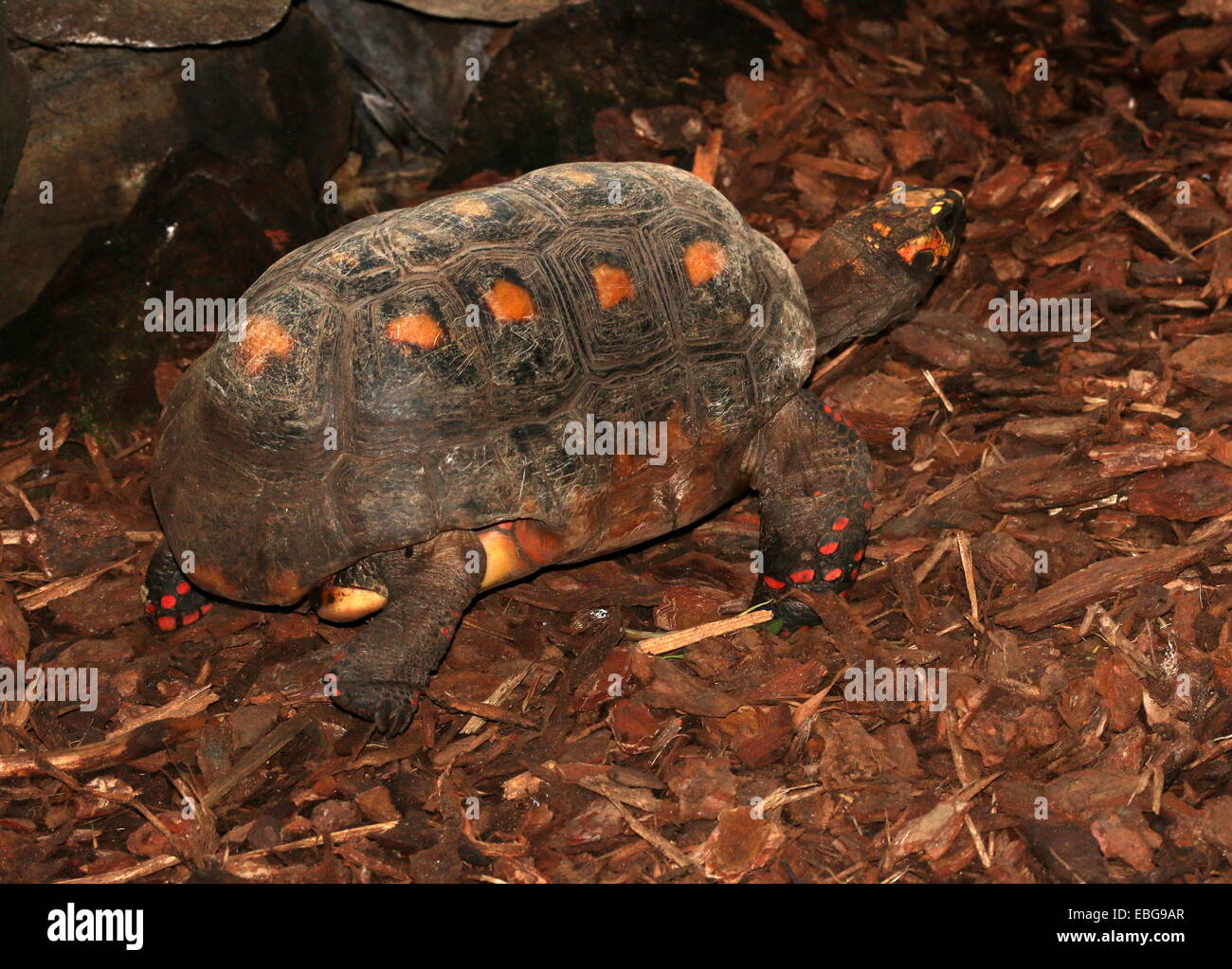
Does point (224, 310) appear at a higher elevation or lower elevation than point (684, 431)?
higher

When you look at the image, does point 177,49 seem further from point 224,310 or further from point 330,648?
point 330,648

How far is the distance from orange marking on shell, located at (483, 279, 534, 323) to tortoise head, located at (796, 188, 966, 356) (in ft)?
6.63

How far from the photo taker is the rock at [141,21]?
659 cm

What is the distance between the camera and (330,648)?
222 inches

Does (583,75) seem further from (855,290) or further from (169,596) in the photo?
(169,596)

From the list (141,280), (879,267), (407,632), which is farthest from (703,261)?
(141,280)

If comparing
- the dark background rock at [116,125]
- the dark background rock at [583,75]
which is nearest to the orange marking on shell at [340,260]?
the dark background rock at [116,125]

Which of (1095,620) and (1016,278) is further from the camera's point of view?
(1016,278)

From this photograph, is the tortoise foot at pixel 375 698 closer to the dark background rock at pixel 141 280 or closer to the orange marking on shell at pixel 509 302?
the orange marking on shell at pixel 509 302

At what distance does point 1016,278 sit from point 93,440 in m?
5.85

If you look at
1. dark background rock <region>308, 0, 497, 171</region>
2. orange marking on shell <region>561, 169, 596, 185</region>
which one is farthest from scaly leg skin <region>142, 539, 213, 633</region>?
dark background rock <region>308, 0, 497, 171</region>

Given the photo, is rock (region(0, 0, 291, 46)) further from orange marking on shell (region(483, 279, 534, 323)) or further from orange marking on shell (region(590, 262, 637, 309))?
orange marking on shell (region(590, 262, 637, 309))

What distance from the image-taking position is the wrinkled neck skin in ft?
21.4
